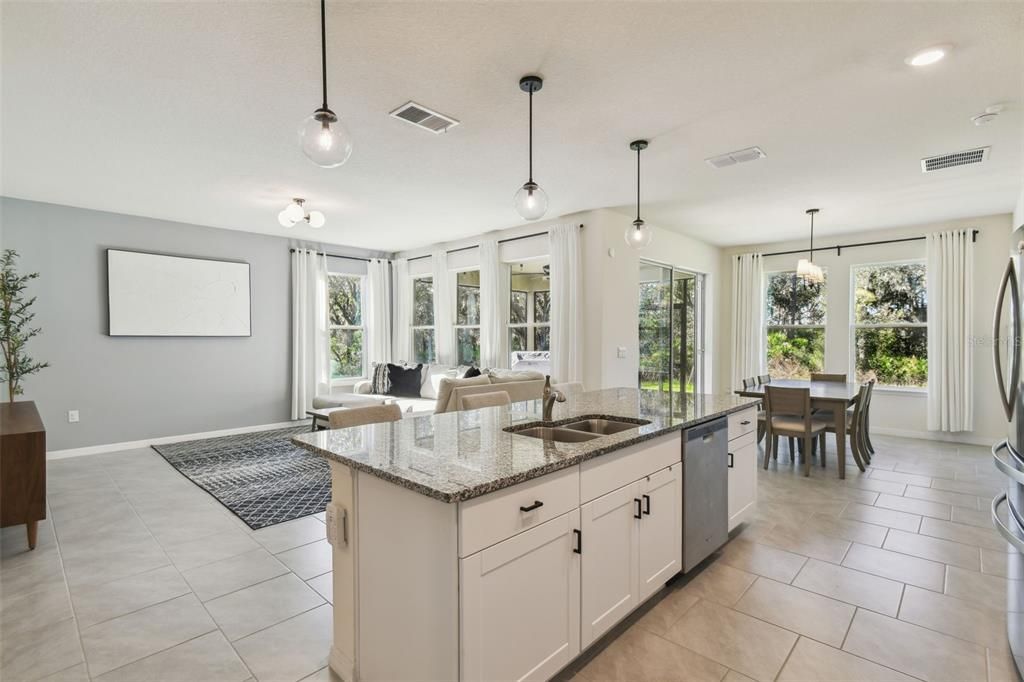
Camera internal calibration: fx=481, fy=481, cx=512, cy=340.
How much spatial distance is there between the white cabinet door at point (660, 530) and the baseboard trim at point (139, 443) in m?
5.81

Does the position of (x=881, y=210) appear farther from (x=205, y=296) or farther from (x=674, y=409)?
(x=205, y=296)

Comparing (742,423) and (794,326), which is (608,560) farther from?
(794,326)

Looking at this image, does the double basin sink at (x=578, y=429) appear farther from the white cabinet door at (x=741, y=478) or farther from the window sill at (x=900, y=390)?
the window sill at (x=900, y=390)

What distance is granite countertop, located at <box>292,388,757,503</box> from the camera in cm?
147

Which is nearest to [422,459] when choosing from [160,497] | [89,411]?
[160,497]

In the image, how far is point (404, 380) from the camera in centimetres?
680

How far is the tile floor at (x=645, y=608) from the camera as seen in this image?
1.90m

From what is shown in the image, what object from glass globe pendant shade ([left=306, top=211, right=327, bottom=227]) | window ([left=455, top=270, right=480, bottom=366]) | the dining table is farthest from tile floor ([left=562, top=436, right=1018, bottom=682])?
window ([left=455, top=270, right=480, bottom=366])

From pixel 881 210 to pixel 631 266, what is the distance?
8.94ft

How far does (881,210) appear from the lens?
5.29 meters

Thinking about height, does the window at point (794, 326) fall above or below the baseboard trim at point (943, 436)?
above

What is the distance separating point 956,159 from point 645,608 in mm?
4146

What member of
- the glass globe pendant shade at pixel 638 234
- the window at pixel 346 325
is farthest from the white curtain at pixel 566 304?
the window at pixel 346 325

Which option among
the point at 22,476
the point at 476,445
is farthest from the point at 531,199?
the point at 22,476
